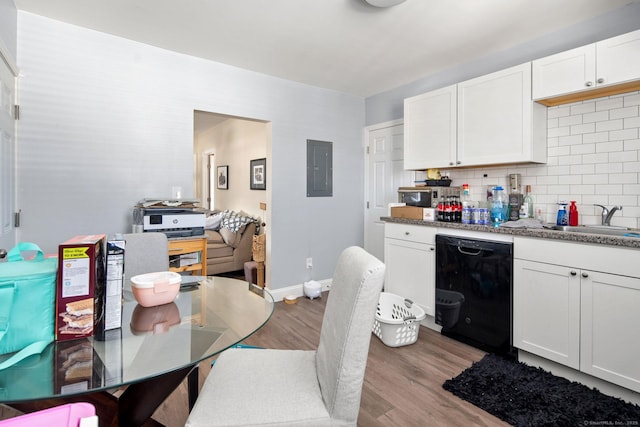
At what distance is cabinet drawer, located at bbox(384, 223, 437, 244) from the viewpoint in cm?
286

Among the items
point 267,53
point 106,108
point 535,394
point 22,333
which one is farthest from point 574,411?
point 106,108

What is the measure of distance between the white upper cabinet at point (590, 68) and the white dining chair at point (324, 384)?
2136 millimetres

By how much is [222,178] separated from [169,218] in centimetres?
399

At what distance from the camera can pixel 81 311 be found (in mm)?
1041

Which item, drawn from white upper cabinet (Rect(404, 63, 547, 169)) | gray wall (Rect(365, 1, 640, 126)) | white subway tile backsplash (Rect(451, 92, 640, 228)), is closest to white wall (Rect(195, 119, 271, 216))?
gray wall (Rect(365, 1, 640, 126))

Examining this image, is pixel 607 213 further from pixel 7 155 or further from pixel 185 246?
pixel 7 155

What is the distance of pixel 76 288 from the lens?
101 centimetres

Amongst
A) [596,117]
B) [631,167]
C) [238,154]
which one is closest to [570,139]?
[596,117]

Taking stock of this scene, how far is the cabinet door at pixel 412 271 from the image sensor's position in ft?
9.37

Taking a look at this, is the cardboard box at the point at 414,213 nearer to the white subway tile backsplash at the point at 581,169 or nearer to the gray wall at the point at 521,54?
the white subway tile backsplash at the point at 581,169

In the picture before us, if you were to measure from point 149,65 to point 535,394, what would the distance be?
12.3 ft

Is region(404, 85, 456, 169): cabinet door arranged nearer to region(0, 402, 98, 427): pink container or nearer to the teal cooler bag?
the teal cooler bag

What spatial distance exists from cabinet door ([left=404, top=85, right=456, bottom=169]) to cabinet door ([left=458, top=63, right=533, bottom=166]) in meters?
0.09

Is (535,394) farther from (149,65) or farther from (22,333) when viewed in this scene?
(149,65)
